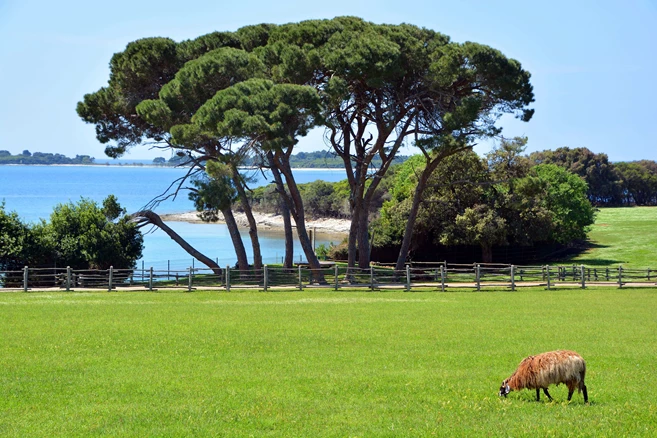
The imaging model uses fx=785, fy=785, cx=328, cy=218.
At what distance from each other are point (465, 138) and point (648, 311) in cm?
1381

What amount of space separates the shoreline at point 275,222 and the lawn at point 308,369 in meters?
72.0

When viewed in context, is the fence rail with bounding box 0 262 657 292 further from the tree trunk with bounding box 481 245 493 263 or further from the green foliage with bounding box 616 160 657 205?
the green foliage with bounding box 616 160 657 205

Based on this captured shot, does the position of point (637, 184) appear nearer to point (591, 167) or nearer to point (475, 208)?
point (591, 167)

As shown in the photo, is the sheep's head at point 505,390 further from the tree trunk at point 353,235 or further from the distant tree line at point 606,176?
the distant tree line at point 606,176

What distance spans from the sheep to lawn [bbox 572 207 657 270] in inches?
1838

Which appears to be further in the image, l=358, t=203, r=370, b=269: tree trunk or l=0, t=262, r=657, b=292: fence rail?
l=358, t=203, r=370, b=269: tree trunk

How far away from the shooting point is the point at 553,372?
1130 centimetres

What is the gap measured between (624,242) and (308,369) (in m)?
63.4

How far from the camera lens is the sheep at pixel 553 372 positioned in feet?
36.9

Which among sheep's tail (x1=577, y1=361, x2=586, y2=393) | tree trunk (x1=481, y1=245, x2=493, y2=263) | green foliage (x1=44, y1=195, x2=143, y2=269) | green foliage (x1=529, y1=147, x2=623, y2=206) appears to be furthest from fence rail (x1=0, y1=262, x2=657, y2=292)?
green foliage (x1=529, y1=147, x2=623, y2=206)

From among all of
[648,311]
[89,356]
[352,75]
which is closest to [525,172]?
[352,75]

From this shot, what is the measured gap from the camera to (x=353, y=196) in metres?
39.6

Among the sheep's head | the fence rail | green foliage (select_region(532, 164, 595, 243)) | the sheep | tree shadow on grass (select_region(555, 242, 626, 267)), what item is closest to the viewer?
the sheep

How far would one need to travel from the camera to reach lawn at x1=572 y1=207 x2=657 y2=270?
59.2 metres
